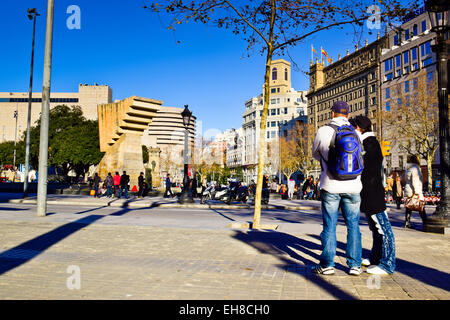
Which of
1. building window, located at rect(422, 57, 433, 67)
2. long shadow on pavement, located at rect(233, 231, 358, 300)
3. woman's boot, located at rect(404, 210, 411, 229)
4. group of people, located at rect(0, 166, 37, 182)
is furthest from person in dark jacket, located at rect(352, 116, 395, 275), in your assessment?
building window, located at rect(422, 57, 433, 67)

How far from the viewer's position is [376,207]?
480 cm

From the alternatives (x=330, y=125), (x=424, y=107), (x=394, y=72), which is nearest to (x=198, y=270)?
(x=330, y=125)

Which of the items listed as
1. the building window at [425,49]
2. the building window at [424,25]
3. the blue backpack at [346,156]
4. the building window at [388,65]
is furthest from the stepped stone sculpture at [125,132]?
the building window at [388,65]

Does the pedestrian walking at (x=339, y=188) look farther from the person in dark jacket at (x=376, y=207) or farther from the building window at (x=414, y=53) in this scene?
the building window at (x=414, y=53)

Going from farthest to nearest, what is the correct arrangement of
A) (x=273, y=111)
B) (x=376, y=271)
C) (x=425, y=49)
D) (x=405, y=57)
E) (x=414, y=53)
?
(x=273, y=111)
(x=405, y=57)
(x=414, y=53)
(x=425, y=49)
(x=376, y=271)

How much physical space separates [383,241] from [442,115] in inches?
249

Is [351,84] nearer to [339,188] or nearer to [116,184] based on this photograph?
[116,184]

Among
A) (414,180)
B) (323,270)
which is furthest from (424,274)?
(414,180)

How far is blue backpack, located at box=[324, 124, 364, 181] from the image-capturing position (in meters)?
4.45

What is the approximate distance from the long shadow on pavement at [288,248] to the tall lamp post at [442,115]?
13.3 feet

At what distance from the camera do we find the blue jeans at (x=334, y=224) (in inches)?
180

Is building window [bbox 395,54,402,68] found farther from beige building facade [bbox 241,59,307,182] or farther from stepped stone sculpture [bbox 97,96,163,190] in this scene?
stepped stone sculpture [bbox 97,96,163,190]
